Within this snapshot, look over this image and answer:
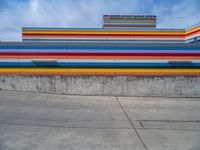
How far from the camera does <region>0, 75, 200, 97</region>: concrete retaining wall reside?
8727 millimetres

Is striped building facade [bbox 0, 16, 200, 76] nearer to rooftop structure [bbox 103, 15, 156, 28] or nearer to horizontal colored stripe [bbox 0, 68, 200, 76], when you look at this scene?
horizontal colored stripe [bbox 0, 68, 200, 76]

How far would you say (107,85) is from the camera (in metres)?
8.79

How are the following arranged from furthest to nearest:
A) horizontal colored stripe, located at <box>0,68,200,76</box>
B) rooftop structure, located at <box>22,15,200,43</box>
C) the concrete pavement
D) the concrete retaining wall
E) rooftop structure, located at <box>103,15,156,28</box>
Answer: rooftop structure, located at <box>103,15,156,28</box>, rooftop structure, located at <box>22,15,200,43</box>, horizontal colored stripe, located at <box>0,68,200,76</box>, the concrete retaining wall, the concrete pavement

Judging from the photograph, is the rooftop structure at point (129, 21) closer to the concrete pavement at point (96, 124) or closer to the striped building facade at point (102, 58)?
the striped building facade at point (102, 58)

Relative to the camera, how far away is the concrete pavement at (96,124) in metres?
3.81

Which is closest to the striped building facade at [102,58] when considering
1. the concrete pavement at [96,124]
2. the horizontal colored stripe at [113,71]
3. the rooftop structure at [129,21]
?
the horizontal colored stripe at [113,71]

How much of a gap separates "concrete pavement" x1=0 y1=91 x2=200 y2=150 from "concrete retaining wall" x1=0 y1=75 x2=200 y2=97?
2.72 ft

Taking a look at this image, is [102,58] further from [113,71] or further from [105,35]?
[105,35]

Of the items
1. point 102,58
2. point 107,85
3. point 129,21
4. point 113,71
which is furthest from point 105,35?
point 107,85

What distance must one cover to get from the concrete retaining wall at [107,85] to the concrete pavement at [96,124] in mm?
828

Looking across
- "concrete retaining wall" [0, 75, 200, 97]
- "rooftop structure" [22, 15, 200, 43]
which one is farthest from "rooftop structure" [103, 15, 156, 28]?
"concrete retaining wall" [0, 75, 200, 97]

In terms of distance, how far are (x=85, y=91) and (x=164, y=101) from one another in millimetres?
3947

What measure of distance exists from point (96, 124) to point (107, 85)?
3.96 meters

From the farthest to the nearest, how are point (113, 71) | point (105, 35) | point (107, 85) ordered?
point (105, 35) → point (113, 71) → point (107, 85)
